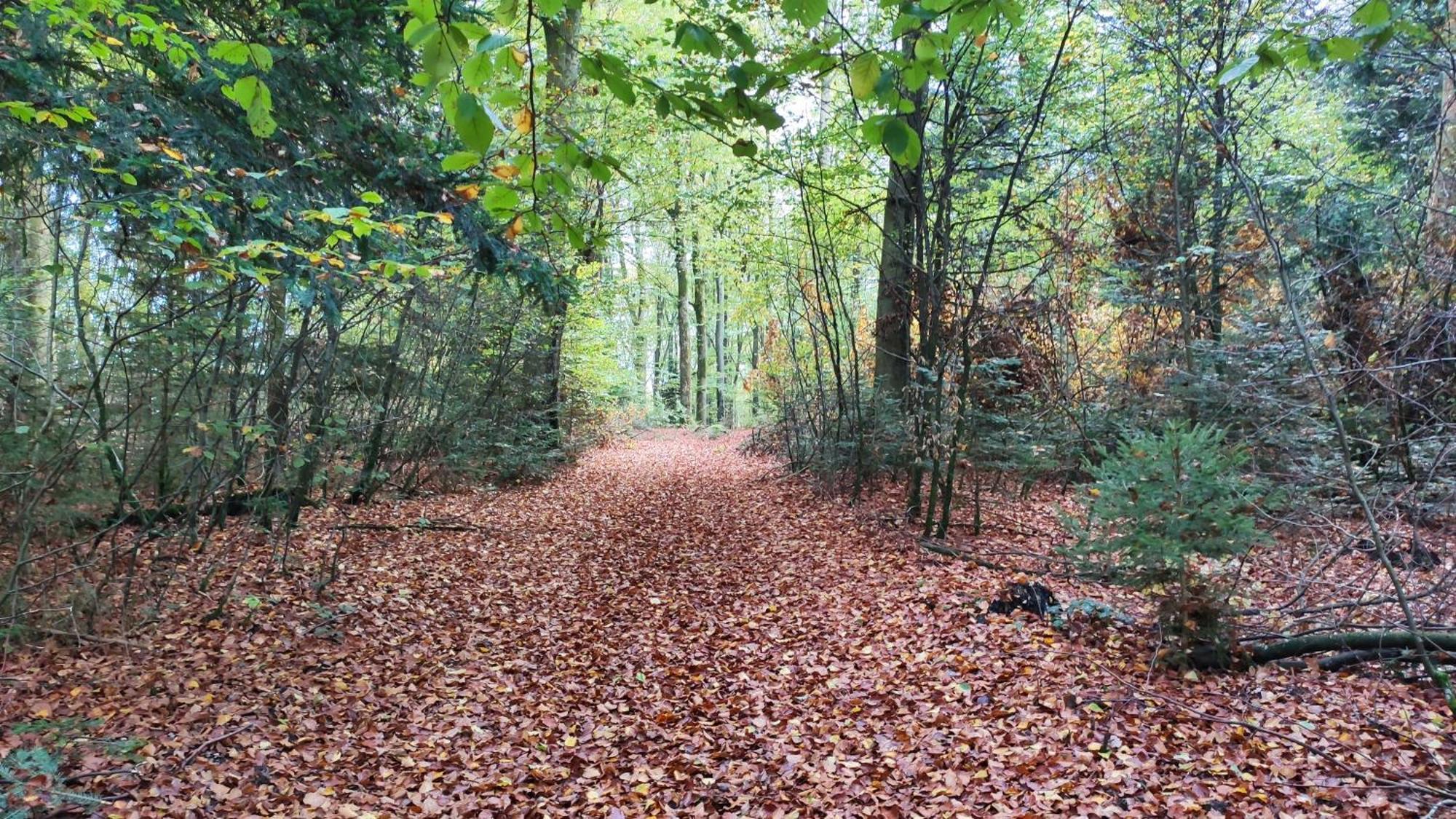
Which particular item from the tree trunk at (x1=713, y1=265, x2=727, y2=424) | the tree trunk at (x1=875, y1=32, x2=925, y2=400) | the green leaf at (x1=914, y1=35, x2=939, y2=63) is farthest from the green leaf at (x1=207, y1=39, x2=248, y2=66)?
the tree trunk at (x1=713, y1=265, x2=727, y2=424)

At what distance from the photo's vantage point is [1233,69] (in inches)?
81.5

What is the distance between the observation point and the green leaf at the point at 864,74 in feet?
6.34

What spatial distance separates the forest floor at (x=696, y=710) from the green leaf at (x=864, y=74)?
3.43 metres

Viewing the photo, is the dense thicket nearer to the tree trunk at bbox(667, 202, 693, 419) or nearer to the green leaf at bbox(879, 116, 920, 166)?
the green leaf at bbox(879, 116, 920, 166)

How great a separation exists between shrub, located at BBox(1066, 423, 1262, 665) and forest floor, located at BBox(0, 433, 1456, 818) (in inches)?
11.4

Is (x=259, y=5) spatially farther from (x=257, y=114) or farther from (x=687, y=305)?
(x=687, y=305)

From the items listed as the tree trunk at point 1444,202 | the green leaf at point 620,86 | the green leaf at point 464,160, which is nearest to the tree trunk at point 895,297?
the tree trunk at point 1444,202

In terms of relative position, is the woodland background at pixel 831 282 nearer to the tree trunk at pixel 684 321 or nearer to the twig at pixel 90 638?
the twig at pixel 90 638

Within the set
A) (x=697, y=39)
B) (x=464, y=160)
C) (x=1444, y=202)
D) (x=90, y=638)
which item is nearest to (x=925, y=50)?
(x=697, y=39)

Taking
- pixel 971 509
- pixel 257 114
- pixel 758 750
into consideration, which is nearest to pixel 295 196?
pixel 257 114

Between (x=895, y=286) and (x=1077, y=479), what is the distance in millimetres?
4320

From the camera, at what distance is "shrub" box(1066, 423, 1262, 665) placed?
14.5ft

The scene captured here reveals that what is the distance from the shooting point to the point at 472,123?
5.71ft

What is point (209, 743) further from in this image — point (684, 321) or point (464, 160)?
point (684, 321)
